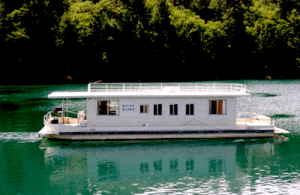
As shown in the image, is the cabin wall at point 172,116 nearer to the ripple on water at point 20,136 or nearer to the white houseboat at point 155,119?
the white houseboat at point 155,119

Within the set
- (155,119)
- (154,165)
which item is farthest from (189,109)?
(154,165)

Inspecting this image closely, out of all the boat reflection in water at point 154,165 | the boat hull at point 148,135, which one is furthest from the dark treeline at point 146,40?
the boat reflection in water at point 154,165

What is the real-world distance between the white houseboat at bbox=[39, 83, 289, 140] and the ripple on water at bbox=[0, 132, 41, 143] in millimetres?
2349

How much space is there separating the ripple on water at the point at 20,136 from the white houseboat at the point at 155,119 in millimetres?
2349

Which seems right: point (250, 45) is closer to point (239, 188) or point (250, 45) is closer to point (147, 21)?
point (147, 21)

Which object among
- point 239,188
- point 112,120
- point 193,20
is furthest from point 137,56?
point 239,188

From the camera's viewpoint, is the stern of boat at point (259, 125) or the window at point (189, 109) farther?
the window at point (189, 109)

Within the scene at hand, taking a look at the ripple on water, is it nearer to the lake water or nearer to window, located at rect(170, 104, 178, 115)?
the lake water

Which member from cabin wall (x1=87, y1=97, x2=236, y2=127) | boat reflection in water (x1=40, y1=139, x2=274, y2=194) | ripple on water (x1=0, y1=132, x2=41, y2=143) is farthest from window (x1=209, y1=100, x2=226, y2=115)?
ripple on water (x1=0, y1=132, x2=41, y2=143)

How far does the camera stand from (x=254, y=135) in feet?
113

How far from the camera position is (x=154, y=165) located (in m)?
28.4

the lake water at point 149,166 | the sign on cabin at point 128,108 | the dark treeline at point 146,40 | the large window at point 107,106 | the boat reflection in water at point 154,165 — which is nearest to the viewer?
the lake water at point 149,166

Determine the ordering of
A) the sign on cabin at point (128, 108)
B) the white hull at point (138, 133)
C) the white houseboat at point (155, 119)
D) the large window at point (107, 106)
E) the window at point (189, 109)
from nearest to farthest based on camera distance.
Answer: the white hull at point (138, 133) < the white houseboat at point (155, 119) < the large window at point (107, 106) < the sign on cabin at point (128, 108) < the window at point (189, 109)

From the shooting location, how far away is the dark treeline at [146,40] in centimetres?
10650
